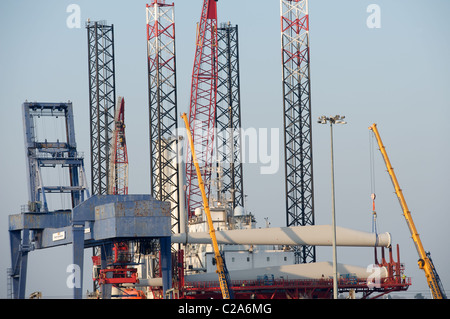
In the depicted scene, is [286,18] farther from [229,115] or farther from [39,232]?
[39,232]

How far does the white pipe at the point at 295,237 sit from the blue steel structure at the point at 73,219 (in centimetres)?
782

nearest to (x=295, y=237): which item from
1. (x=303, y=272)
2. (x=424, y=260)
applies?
(x=303, y=272)

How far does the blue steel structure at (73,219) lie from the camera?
6994cm

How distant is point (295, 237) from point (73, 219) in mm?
18740

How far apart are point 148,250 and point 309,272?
47.0ft

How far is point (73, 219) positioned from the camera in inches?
2864

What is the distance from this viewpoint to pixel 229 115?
10381 centimetres

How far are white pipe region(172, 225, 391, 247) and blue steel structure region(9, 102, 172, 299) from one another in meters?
7.82

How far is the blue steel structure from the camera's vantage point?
229 feet

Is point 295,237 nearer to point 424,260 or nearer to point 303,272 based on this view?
point 303,272

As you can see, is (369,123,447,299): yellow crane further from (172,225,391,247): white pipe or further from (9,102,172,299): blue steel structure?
(9,102,172,299): blue steel structure

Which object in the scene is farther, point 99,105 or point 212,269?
point 99,105
